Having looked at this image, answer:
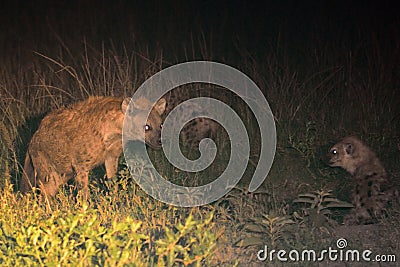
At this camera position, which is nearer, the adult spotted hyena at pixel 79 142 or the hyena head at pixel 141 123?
the adult spotted hyena at pixel 79 142

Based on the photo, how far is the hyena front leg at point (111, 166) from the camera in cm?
600

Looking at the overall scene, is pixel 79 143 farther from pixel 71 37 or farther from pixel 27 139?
pixel 71 37

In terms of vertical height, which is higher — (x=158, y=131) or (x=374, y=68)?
(x=374, y=68)

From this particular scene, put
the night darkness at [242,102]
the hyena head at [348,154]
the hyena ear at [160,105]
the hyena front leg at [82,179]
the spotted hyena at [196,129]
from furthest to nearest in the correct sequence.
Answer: the spotted hyena at [196,129] → the hyena ear at [160,105] → the hyena head at [348,154] → the hyena front leg at [82,179] → the night darkness at [242,102]

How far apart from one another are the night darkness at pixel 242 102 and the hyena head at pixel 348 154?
0.09m

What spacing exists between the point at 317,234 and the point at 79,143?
1941mm

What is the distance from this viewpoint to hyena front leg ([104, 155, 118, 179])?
6.00 metres

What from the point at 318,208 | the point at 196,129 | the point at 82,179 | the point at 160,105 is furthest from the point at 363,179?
the point at 82,179

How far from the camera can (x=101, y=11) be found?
11.5 m

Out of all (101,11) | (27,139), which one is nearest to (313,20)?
(101,11)

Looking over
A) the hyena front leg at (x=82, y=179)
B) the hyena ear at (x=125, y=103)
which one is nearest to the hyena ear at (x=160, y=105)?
the hyena ear at (x=125, y=103)

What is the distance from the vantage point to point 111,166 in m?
6.01

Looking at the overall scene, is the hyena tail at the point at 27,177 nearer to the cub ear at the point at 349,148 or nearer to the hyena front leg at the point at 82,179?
the hyena front leg at the point at 82,179

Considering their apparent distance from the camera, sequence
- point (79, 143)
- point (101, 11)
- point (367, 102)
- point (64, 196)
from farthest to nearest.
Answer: point (101, 11) < point (367, 102) < point (79, 143) < point (64, 196)
